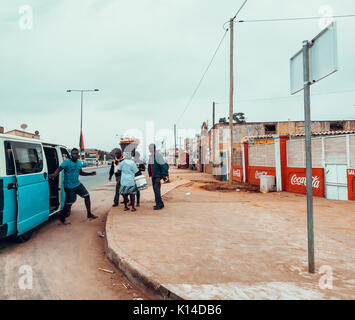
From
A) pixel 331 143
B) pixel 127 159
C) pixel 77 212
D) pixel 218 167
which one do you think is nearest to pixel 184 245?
pixel 127 159

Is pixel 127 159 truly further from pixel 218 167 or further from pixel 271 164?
pixel 218 167

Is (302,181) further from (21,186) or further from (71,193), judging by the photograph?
(21,186)

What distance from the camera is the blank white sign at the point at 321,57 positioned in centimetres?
274

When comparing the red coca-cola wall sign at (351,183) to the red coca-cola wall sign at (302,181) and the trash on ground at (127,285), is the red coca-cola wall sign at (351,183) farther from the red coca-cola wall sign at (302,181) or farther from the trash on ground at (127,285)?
the trash on ground at (127,285)

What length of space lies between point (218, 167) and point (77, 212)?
14313 mm

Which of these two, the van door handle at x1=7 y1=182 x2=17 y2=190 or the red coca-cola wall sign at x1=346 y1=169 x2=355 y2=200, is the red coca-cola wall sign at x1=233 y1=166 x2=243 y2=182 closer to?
the red coca-cola wall sign at x1=346 y1=169 x2=355 y2=200

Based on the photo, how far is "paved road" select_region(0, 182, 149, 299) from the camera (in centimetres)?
304

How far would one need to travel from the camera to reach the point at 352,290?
2865 millimetres

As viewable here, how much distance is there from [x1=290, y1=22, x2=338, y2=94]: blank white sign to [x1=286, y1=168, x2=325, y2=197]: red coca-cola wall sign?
25.2ft

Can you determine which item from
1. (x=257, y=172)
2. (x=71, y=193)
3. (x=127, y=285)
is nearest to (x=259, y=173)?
(x=257, y=172)

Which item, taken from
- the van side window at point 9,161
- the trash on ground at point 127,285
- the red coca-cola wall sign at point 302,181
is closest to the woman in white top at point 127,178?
the van side window at point 9,161

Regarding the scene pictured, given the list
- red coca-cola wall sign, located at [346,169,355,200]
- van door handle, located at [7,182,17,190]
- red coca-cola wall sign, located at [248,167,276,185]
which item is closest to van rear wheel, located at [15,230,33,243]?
van door handle, located at [7,182,17,190]

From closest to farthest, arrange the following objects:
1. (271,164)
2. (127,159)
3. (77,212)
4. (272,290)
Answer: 1. (272,290)
2. (127,159)
3. (77,212)
4. (271,164)

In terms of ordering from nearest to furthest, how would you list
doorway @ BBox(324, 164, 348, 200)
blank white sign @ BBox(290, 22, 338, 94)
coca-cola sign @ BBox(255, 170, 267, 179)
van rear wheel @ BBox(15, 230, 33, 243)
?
blank white sign @ BBox(290, 22, 338, 94) < van rear wheel @ BBox(15, 230, 33, 243) < doorway @ BBox(324, 164, 348, 200) < coca-cola sign @ BBox(255, 170, 267, 179)
